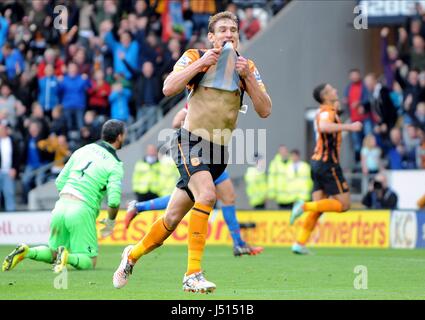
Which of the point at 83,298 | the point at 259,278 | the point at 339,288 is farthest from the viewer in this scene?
the point at 259,278

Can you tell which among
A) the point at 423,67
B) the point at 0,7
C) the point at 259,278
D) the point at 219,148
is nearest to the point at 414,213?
the point at 423,67

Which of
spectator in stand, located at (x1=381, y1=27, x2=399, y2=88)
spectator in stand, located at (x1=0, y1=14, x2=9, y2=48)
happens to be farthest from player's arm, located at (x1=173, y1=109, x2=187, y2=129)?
spectator in stand, located at (x1=0, y1=14, x2=9, y2=48)

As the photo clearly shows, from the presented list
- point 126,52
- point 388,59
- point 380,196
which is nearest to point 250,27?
point 126,52

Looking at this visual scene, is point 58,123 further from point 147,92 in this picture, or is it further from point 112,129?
point 112,129

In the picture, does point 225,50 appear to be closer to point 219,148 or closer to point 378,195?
point 219,148

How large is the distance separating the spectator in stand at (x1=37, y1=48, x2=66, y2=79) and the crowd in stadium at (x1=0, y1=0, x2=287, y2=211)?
0.02m

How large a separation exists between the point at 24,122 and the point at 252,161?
17.1ft

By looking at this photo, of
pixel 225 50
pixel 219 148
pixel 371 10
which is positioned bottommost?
pixel 219 148

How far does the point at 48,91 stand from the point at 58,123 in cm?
88

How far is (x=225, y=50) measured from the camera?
439 inches

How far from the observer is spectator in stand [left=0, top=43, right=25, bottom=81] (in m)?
27.3

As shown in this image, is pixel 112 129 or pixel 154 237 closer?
pixel 154 237

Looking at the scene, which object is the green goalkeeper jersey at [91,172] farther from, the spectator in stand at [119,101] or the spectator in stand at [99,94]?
the spectator in stand at [99,94]

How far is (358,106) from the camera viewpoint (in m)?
25.4
